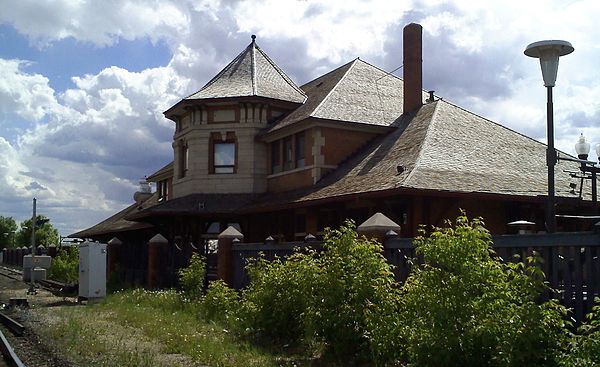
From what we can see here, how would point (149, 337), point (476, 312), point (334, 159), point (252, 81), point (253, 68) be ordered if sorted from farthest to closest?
point (253, 68) → point (252, 81) → point (334, 159) → point (149, 337) → point (476, 312)

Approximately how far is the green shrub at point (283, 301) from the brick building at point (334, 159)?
5.56 metres

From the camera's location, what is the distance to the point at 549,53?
991cm

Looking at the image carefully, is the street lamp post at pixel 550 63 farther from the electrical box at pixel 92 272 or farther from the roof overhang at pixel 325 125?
the electrical box at pixel 92 272

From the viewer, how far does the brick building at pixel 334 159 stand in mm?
17578

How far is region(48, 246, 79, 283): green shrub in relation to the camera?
93.0 ft

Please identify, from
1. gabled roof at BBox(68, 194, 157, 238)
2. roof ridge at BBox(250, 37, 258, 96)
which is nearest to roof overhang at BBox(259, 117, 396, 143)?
roof ridge at BBox(250, 37, 258, 96)

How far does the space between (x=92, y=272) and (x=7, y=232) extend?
90.3 m

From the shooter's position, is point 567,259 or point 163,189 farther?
point 163,189

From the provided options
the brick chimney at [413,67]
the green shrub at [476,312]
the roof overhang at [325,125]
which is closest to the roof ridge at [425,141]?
the brick chimney at [413,67]

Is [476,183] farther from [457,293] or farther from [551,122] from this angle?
[457,293]

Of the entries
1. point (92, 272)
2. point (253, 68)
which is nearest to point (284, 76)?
point (253, 68)

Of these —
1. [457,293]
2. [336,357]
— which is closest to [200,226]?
[336,357]

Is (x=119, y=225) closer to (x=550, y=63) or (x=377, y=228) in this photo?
(x=377, y=228)

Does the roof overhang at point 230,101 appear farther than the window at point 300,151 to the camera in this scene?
Yes
